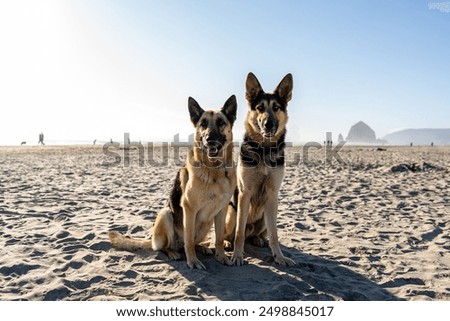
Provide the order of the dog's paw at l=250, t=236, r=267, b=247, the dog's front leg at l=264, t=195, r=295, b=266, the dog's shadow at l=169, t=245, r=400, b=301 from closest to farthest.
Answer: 1. the dog's shadow at l=169, t=245, r=400, b=301
2. the dog's front leg at l=264, t=195, r=295, b=266
3. the dog's paw at l=250, t=236, r=267, b=247

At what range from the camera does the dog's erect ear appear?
480 cm

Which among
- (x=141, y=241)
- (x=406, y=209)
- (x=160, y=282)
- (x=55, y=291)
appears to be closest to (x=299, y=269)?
(x=160, y=282)

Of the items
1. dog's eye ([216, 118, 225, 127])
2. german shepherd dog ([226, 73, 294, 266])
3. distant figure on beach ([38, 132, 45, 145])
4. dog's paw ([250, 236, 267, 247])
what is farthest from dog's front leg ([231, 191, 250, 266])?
distant figure on beach ([38, 132, 45, 145])

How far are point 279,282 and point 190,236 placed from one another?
124 cm

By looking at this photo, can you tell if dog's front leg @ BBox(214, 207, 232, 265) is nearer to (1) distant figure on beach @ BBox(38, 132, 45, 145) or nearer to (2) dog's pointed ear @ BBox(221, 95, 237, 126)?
(2) dog's pointed ear @ BBox(221, 95, 237, 126)

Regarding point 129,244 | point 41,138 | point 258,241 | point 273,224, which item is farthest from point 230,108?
point 41,138

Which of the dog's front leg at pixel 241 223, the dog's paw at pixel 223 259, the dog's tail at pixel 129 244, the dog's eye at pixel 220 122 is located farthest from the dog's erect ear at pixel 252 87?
the dog's tail at pixel 129 244

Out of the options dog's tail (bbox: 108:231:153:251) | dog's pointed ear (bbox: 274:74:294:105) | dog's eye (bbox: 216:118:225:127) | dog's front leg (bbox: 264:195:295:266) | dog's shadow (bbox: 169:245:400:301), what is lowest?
dog's shadow (bbox: 169:245:400:301)

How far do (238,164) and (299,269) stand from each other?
161cm

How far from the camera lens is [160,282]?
3865 millimetres

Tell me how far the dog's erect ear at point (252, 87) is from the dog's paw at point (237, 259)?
7.13ft

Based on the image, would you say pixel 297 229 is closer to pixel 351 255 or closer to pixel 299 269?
pixel 351 255

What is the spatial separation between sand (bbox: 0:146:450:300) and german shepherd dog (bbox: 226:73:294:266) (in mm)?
438

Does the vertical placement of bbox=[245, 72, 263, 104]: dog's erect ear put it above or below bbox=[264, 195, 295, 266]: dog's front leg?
above
